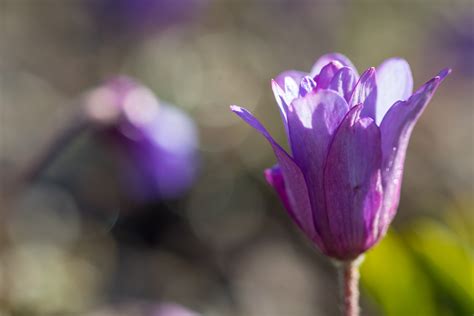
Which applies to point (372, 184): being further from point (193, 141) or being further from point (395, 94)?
point (193, 141)

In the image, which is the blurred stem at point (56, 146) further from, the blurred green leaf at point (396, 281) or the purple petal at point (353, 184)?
the purple petal at point (353, 184)

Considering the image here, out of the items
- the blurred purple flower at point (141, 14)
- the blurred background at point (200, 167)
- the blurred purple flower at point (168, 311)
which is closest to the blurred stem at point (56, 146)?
the blurred background at point (200, 167)

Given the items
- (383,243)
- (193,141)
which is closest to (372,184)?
(383,243)

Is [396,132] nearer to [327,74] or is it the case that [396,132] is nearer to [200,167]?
[327,74]

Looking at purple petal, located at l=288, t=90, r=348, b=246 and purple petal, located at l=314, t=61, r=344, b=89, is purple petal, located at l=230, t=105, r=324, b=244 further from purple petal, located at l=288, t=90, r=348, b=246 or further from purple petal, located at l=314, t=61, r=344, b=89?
purple petal, located at l=314, t=61, r=344, b=89

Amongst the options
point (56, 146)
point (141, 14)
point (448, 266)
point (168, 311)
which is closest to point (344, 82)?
point (448, 266)

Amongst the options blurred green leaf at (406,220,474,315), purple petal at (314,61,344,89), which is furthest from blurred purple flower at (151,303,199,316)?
purple petal at (314,61,344,89)

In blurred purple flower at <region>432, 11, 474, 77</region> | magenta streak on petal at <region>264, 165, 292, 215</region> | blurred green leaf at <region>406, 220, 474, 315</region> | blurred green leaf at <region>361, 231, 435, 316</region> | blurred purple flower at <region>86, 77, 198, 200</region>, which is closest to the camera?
magenta streak on petal at <region>264, 165, 292, 215</region>
